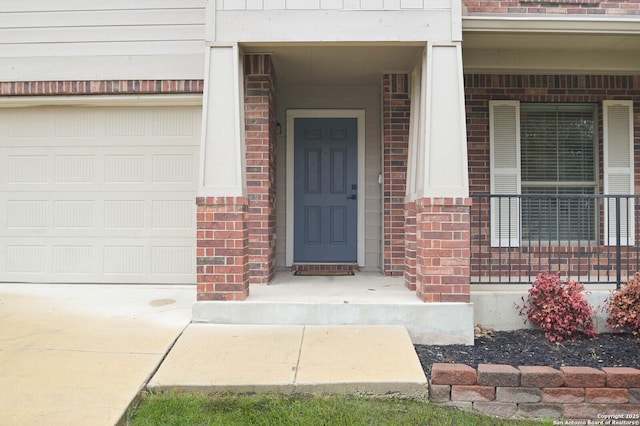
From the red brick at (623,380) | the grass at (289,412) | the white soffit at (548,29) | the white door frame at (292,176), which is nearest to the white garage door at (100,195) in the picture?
the white door frame at (292,176)

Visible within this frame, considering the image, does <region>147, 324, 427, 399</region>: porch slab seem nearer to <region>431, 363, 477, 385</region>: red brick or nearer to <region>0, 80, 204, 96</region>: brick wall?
<region>431, 363, 477, 385</region>: red brick

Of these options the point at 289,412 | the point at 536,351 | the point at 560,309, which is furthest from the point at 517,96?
the point at 289,412

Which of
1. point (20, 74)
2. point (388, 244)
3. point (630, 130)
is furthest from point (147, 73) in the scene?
point (630, 130)

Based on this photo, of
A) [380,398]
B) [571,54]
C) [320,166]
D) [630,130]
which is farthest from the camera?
[320,166]

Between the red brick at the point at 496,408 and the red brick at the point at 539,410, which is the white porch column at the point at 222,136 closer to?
the red brick at the point at 496,408

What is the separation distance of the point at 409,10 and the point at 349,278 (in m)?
2.94

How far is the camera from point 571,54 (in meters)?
5.15

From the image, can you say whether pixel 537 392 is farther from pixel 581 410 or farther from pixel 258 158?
pixel 258 158

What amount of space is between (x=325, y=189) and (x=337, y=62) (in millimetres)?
1729

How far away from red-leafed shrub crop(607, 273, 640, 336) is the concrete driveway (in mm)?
3888

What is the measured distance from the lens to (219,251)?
4.10 meters

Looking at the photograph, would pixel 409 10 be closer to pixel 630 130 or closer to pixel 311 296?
pixel 311 296

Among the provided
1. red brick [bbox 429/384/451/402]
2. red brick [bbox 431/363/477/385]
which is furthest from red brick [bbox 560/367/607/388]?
red brick [bbox 429/384/451/402]

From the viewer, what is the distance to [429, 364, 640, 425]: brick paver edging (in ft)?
10.1
